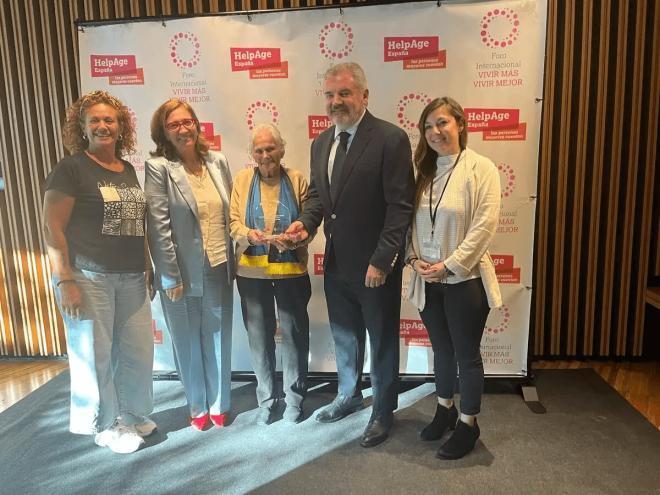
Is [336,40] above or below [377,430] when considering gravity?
above

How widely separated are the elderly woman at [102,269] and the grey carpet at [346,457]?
0.76ft

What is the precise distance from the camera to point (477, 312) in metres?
2.31

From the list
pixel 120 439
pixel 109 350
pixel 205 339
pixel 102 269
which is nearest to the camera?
pixel 102 269

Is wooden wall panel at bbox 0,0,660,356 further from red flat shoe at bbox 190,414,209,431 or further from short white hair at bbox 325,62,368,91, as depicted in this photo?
red flat shoe at bbox 190,414,209,431

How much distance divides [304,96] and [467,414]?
6.72ft

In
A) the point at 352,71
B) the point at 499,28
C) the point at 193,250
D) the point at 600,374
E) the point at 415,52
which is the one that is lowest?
the point at 600,374

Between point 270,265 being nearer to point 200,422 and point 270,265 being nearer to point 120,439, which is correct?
point 200,422

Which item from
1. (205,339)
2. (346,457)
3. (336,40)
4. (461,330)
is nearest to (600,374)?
(461,330)

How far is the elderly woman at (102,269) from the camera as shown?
2.31 m

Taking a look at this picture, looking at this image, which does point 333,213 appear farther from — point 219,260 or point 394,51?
point 394,51

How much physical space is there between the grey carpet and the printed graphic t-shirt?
1017 millimetres

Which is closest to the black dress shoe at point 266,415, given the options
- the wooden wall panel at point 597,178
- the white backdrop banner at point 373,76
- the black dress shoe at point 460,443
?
the white backdrop banner at point 373,76

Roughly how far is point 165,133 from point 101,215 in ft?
1.74

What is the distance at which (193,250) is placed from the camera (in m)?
2.60
